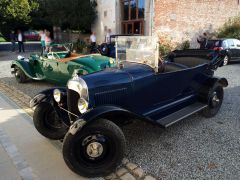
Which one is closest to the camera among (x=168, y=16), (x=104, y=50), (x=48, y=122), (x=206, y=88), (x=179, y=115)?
(x=48, y=122)

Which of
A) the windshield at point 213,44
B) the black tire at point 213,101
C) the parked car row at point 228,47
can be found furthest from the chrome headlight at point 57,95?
the windshield at point 213,44

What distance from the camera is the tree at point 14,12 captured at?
1770 centimetres

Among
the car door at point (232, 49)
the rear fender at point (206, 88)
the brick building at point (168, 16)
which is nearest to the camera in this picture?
the rear fender at point (206, 88)

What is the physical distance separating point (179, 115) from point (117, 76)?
56.6 inches

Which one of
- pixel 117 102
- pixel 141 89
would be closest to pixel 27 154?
pixel 117 102

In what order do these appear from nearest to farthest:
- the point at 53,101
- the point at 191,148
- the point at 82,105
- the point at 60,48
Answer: the point at 82,105 < the point at 191,148 < the point at 53,101 < the point at 60,48

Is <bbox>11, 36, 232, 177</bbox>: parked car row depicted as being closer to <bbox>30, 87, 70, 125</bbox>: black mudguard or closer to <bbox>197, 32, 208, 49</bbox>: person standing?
<bbox>30, 87, 70, 125</bbox>: black mudguard

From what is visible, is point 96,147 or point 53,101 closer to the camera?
point 96,147

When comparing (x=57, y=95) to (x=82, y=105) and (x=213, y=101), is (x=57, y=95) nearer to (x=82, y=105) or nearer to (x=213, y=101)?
(x=82, y=105)

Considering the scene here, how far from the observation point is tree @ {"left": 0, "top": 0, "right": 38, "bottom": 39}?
58.1 ft

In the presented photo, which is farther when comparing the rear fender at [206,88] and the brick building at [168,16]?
the brick building at [168,16]

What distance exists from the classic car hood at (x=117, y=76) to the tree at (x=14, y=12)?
55.4 ft

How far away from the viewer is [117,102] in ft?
11.8

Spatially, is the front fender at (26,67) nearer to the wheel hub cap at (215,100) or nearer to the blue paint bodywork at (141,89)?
the blue paint bodywork at (141,89)
